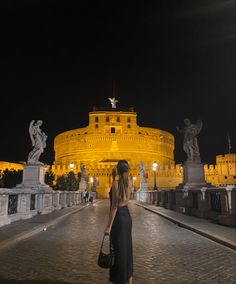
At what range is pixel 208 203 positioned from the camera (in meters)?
14.5

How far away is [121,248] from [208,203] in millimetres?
11413

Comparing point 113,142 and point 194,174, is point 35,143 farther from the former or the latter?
point 113,142

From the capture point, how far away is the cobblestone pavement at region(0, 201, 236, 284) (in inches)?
199

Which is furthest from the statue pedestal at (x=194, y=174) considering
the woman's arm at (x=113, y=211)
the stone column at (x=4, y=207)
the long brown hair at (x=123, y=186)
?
the woman's arm at (x=113, y=211)

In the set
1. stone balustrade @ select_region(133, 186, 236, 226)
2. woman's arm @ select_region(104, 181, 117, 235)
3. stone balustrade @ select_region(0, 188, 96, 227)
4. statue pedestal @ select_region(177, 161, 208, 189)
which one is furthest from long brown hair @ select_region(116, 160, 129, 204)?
statue pedestal @ select_region(177, 161, 208, 189)

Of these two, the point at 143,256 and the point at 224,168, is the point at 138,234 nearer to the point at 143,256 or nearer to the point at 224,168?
the point at 143,256

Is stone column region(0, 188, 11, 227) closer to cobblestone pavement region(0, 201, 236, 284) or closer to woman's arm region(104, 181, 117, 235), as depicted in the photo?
cobblestone pavement region(0, 201, 236, 284)

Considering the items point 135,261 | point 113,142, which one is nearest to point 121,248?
point 135,261

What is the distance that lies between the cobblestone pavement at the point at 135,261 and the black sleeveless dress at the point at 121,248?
3.46 feet

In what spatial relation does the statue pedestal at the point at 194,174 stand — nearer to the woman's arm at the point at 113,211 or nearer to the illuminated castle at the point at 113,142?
the woman's arm at the point at 113,211

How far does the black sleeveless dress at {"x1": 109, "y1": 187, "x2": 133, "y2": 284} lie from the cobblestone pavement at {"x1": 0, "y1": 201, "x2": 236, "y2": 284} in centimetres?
105

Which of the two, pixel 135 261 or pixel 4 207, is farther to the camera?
pixel 4 207

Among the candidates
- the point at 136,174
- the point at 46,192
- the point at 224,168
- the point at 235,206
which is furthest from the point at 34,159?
the point at 224,168

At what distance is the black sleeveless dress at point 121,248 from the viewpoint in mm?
3949
